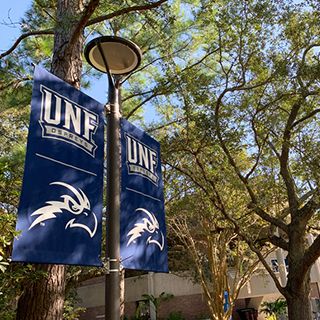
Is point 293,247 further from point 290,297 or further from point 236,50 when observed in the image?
point 236,50

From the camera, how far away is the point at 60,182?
2.72m

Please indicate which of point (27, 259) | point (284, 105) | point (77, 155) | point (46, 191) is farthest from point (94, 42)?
point (284, 105)

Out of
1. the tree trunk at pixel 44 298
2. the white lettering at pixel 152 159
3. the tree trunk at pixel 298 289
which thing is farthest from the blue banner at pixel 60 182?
the tree trunk at pixel 298 289

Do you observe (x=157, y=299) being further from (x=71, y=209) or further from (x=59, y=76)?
(x=71, y=209)

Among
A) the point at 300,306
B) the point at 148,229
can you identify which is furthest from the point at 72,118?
the point at 300,306

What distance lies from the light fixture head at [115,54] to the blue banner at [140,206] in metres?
0.64

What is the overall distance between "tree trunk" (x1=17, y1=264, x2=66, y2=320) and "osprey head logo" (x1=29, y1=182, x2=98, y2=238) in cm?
231

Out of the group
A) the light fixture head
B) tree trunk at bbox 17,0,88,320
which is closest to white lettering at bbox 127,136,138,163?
the light fixture head

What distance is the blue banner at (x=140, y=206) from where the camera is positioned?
3.17m

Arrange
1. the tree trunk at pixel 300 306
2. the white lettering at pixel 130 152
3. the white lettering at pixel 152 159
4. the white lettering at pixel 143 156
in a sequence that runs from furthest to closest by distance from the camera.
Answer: the tree trunk at pixel 300 306 → the white lettering at pixel 152 159 → the white lettering at pixel 143 156 → the white lettering at pixel 130 152

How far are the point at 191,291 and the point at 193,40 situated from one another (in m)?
15.9

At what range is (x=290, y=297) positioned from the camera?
844 cm

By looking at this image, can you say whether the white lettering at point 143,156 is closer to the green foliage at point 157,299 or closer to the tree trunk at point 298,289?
the tree trunk at point 298,289

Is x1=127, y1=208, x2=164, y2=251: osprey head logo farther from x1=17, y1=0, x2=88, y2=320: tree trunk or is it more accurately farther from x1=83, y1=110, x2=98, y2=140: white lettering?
x1=17, y1=0, x2=88, y2=320: tree trunk
